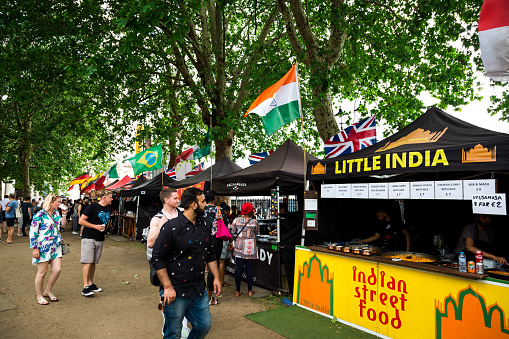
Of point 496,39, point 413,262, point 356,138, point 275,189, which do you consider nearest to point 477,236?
point 413,262

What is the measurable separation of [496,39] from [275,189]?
473 cm

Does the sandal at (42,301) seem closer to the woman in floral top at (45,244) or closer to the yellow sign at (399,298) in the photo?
the woman in floral top at (45,244)

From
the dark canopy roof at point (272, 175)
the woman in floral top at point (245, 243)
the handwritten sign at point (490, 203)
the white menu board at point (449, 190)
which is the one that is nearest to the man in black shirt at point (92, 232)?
the woman in floral top at point (245, 243)

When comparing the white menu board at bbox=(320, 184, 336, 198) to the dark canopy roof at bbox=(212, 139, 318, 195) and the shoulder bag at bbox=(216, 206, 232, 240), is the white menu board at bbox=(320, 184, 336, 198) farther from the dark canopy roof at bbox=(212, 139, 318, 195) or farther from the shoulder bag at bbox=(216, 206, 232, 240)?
the shoulder bag at bbox=(216, 206, 232, 240)

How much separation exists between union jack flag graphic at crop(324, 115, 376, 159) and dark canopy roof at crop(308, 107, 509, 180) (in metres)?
2.36

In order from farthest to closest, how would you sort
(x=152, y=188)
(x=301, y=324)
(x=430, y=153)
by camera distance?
(x=152, y=188), (x=301, y=324), (x=430, y=153)

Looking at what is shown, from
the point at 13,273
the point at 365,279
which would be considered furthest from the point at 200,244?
the point at 13,273

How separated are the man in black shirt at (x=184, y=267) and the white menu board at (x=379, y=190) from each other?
2953mm

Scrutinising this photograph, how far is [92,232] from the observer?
6801mm

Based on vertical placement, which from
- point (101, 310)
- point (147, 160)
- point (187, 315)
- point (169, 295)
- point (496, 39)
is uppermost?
point (496, 39)

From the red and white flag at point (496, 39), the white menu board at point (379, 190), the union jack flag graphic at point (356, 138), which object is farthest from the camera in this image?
the union jack flag graphic at point (356, 138)

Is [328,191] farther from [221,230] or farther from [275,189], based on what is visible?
[221,230]

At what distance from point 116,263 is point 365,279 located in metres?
8.00

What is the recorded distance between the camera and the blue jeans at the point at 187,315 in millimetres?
3332
